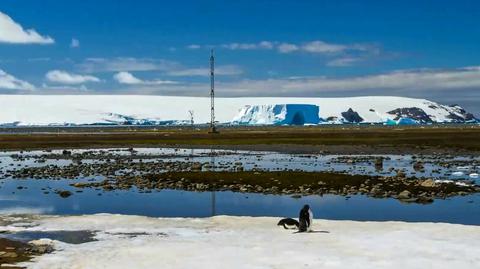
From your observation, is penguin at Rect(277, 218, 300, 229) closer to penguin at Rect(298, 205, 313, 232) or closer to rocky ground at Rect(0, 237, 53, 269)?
penguin at Rect(298, 205, 313, 232)

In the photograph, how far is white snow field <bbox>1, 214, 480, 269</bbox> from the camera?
39.6 feet

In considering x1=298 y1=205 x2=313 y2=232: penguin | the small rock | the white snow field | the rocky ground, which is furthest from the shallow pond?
the rocky ground

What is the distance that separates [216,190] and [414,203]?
8607 millimetres

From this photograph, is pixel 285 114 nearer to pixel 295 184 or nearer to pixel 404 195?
pixel 295 184

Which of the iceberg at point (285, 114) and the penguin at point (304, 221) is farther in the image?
the iceberg at point (285, 114)

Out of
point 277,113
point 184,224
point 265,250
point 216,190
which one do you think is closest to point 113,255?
point 265,250

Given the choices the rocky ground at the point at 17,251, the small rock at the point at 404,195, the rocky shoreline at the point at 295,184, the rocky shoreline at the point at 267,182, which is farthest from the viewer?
the rocky shoreline at the point at 267,182

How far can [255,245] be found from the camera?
13.9m

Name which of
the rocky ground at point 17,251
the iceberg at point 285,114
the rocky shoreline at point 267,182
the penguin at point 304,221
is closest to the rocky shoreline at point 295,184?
the rocky shoreline at point 267,182

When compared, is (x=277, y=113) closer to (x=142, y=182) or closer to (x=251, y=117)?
(x=251, y=117)

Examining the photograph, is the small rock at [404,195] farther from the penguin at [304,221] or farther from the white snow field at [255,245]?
the penguin at [304,221]

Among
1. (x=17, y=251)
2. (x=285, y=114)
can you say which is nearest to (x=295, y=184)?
(x=17, y=251)

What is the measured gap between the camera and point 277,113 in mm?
191125

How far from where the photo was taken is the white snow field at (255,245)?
1206 centimetres
